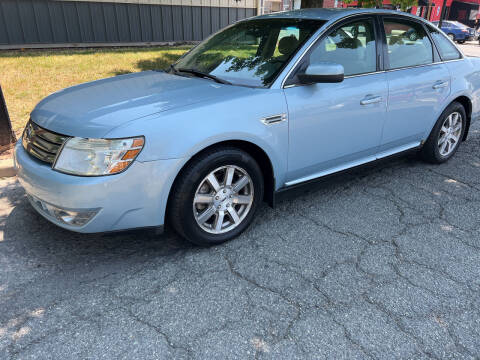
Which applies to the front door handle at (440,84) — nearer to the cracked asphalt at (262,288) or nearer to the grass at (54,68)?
the cracked asphalt at (262,288)

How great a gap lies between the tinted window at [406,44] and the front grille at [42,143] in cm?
298

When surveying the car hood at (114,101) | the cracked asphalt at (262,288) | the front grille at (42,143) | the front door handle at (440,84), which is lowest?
the cracked asphalt at (262,288)

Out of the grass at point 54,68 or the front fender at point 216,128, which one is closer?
the front fender at point 216,128

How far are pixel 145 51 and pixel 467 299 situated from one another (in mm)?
10539

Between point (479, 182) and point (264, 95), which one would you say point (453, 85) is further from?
point (264, 95)

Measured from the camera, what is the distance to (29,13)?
34.8 ft

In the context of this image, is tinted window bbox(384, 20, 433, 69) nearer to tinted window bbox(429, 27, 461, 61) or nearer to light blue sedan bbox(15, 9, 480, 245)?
light blue sedan bbox(15, 9, 480, 245)

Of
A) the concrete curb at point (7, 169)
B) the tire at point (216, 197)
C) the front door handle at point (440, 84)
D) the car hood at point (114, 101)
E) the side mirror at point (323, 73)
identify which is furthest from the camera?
the concrete curb at point (7, 169)

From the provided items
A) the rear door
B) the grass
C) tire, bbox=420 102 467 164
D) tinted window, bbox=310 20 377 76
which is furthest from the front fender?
the grass

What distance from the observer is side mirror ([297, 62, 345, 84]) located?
302 cm

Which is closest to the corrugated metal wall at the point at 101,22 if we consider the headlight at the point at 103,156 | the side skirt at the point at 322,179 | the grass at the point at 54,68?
the grass at the point at 54,68

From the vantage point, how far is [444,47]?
14.5ft

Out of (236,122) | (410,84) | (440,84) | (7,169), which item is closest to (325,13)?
(410,84)

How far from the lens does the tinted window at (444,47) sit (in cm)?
434
